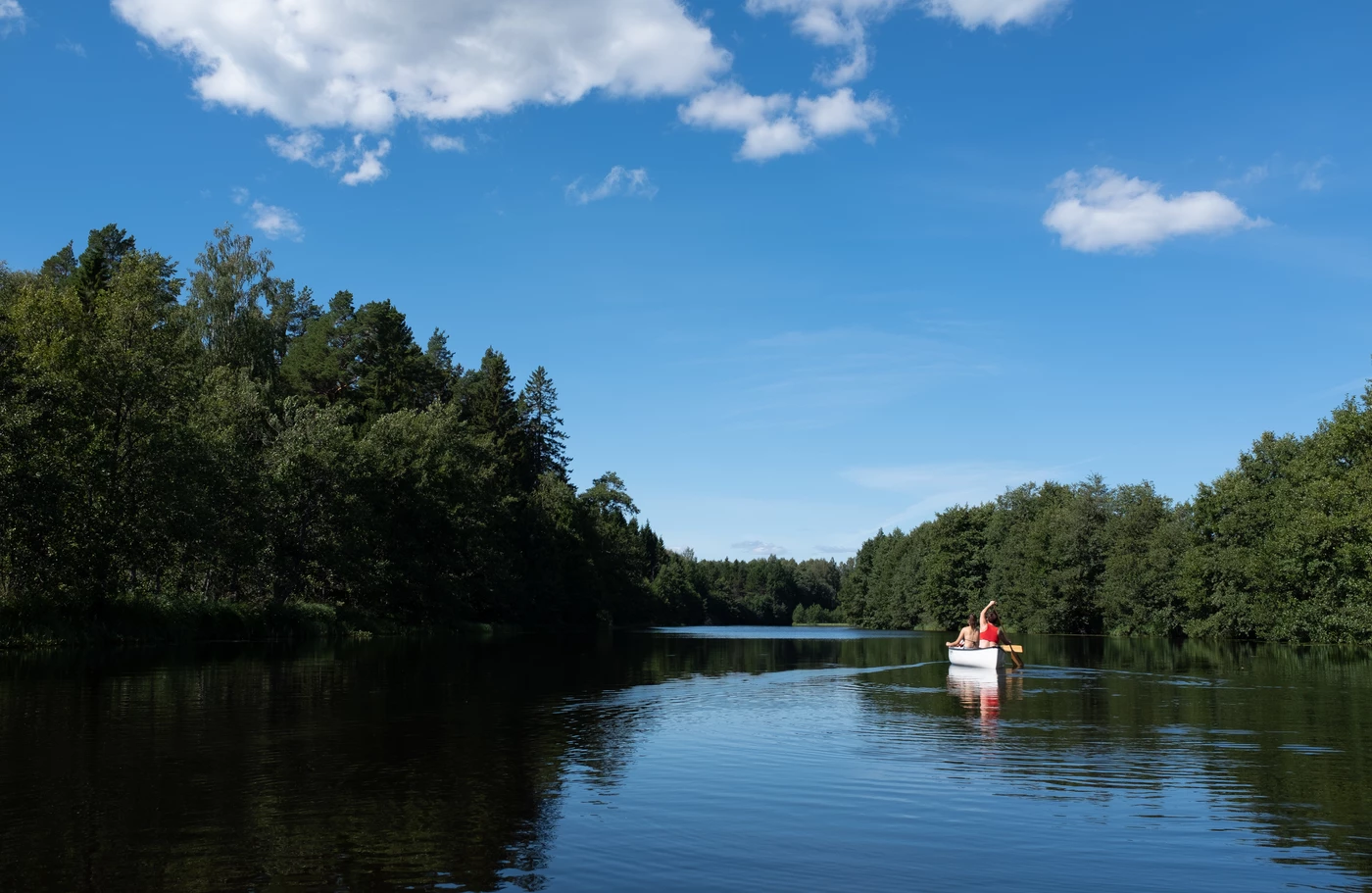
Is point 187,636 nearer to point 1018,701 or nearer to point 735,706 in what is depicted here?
point 735,706

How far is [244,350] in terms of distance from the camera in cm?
8925

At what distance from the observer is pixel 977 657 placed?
136 ft

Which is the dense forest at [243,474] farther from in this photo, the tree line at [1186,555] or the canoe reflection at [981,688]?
the tree line at [1186,555]

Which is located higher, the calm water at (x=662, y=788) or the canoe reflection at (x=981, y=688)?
the calm water at (x=662, y=788)

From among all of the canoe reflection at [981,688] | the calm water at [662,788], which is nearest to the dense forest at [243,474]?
the calm water at [662,788]

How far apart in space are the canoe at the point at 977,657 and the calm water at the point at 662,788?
8691 mm

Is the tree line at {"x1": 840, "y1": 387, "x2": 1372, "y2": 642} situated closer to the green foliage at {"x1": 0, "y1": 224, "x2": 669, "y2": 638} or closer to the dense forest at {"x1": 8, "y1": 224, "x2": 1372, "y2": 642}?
the dense forest at {"x1": 8, "y1": 224, "x2": 1372, "y2": 642}

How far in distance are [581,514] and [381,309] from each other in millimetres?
37581

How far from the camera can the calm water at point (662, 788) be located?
10.8m

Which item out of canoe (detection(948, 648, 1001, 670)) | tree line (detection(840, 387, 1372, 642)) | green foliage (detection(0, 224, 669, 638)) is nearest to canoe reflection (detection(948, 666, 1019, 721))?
canoe (detection(948, 648, 1001, 670))

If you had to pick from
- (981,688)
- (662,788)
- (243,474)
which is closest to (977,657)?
(981,688)

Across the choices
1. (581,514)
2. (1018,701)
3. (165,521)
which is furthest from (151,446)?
(581,514)

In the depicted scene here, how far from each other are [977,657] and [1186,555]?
56.8 metres

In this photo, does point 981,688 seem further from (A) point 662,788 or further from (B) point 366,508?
(B) point 366,508
